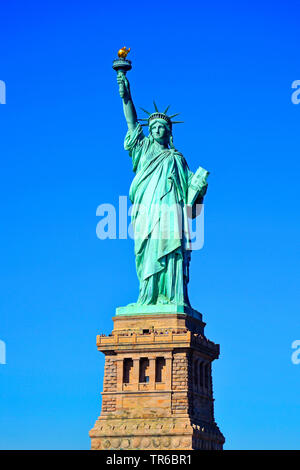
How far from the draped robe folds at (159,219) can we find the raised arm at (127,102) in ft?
1.27

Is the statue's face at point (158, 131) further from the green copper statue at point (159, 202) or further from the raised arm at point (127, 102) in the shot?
the raised arm at point (127, 102)

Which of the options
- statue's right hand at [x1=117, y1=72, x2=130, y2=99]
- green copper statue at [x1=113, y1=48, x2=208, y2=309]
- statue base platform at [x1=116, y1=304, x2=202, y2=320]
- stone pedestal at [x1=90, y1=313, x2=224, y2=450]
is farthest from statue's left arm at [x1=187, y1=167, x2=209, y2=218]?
stone pedestal at [x1=90, y1=313, x2=224, y2=450]

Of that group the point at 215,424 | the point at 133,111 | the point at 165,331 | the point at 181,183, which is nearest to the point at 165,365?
the point at 165,331

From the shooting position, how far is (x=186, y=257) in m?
58.3

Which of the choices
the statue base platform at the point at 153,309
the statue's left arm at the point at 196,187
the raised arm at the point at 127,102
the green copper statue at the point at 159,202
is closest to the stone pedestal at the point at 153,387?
the statue base platform at the point at 153,309

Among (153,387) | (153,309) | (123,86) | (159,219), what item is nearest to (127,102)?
(123,86)

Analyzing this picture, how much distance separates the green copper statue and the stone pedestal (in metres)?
1.62

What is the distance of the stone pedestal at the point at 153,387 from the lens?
53938mm

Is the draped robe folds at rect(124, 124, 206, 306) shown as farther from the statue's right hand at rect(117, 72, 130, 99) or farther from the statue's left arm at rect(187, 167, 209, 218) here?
the statue's right hand at rect(117, 72, 130, 99)

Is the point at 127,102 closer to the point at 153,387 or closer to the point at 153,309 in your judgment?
the point at 153,309

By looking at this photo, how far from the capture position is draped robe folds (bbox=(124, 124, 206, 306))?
5738 cm

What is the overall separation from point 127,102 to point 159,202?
5.44m

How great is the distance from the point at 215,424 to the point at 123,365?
5.96 meters
